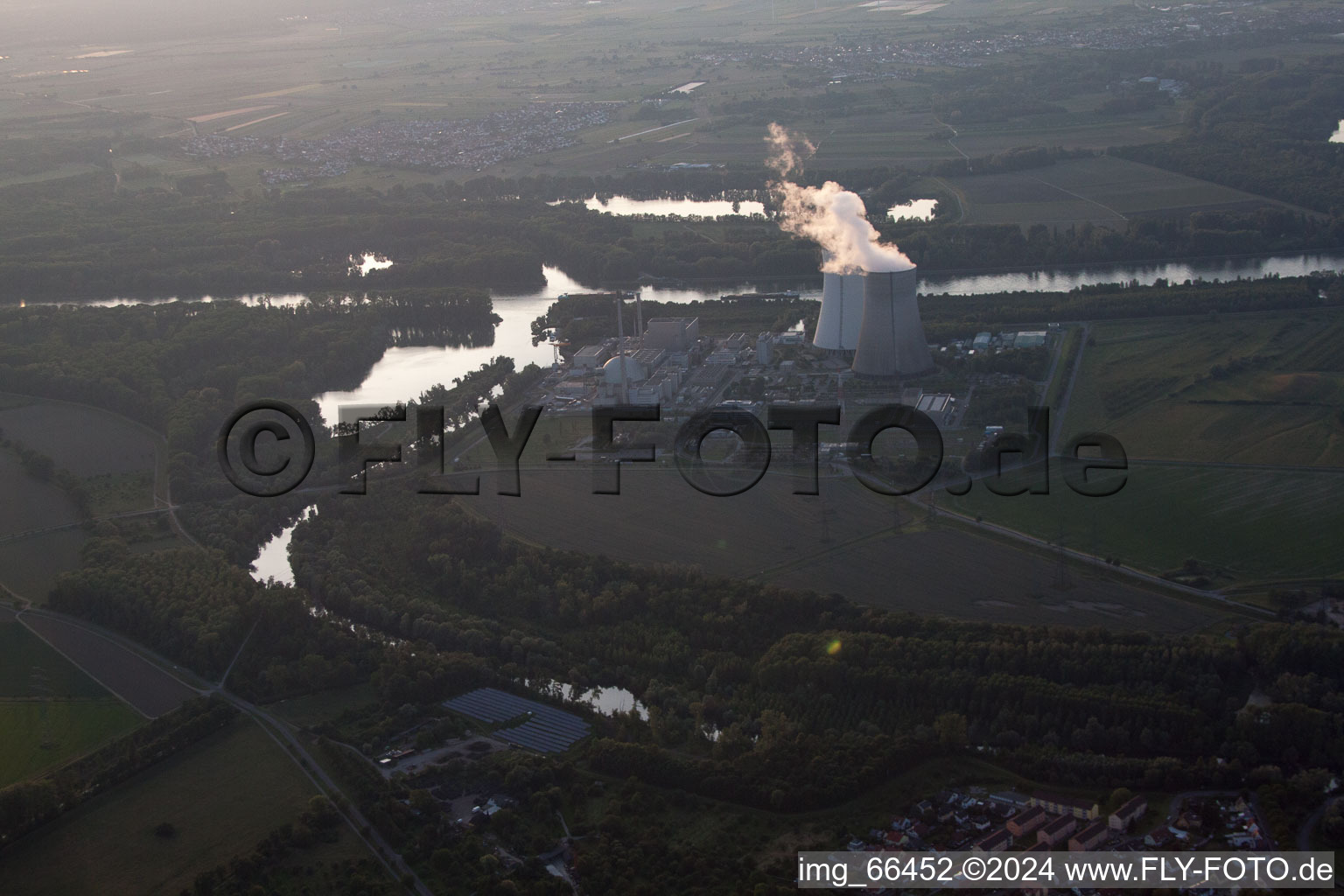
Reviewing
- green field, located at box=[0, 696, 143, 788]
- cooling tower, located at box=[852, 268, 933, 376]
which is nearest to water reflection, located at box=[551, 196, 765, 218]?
cooling tower, located at box=[852, 268, 933, 376]

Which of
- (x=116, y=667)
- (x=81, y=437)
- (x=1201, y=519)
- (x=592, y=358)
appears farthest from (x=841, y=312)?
(x=116, y=667)

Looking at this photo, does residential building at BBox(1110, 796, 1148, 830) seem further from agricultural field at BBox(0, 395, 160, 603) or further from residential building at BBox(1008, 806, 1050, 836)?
agricultural field at BBox(0, 395, 160, 603)

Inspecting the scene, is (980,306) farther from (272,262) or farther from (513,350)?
(272,262)

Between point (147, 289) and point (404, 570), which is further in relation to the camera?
point (147, 289)

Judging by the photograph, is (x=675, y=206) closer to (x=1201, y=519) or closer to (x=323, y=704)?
(x=1201, y=519)

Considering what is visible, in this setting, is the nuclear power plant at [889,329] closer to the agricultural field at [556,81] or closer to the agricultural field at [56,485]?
the agricultural field at [56,485]

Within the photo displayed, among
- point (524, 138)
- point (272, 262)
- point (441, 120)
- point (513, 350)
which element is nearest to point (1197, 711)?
point (513, 350)
